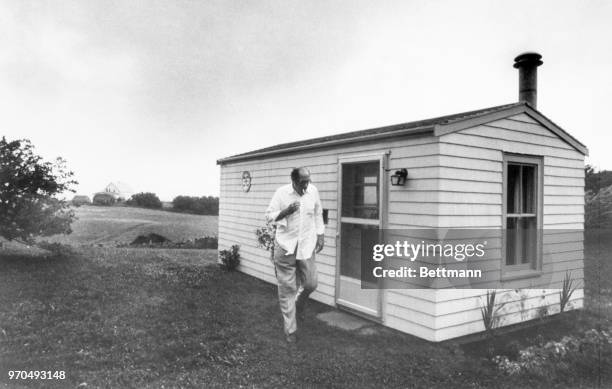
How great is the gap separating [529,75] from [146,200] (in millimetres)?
19666

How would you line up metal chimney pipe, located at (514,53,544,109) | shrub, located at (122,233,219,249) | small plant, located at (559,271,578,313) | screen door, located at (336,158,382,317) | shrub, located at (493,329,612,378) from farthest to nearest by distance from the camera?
shrub, located at (122,233,219,249) → metal chimney pipe, located at (514,53,544,109) → small plant, located at (559,271,578,313) → screen door, located at (336,158,382,317) → shrub, located at (493,329,612,378)

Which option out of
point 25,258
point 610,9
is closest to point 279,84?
point 25,258

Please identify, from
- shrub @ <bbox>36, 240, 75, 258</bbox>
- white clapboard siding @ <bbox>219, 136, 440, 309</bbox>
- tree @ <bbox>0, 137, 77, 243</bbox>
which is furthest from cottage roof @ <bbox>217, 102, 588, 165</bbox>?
shrub @ <bbox>36, 240, 75, 258</bbox>

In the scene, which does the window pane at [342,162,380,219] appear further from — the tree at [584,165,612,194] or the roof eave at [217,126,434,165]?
the tree at [584,165,612,194]

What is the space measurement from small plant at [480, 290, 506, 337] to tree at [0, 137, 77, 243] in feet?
27.9

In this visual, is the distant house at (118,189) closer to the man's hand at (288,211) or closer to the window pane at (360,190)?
the window pane at (360,190)

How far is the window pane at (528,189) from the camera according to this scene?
550 centimetres

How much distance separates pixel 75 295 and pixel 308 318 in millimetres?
3527

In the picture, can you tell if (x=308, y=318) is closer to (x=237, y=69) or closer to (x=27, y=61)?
(x=27, y=61)

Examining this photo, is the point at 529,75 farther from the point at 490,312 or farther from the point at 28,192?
the point at 28,192

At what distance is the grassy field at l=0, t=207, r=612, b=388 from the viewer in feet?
11.9

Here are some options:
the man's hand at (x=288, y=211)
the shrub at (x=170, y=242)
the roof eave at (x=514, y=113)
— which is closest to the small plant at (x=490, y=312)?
the roof eave at (x=514, y=113)

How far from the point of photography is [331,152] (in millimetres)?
6086

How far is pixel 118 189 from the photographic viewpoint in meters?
24.2
